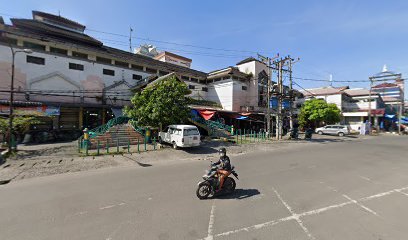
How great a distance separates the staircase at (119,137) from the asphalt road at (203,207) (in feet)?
23.8

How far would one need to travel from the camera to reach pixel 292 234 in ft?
13.4

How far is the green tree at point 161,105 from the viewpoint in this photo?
54.3 feet

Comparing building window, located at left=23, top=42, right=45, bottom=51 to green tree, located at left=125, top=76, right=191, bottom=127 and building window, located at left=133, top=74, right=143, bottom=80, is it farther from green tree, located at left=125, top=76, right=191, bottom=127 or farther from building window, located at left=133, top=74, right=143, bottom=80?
green tree, located at left=125, top=76, right=191, bottom=127

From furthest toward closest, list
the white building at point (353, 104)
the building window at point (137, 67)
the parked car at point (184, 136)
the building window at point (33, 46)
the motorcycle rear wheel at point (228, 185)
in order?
the white building at point (353, 104) → the building window at point (137, 67) → the building window at point (33, 46) → the parked car at point (184, 136) → the motorcycle rear wheel at point (228, 185)

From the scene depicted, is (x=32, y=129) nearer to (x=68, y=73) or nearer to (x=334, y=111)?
(x=68, y=73)

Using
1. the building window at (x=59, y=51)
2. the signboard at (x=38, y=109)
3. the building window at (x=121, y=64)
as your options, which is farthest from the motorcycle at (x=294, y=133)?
the building window at (x=59, y=51)

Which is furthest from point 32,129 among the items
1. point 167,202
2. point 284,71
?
point 284,71

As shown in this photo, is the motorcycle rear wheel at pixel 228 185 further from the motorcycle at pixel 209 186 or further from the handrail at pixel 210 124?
the handrail at pixel 210 124

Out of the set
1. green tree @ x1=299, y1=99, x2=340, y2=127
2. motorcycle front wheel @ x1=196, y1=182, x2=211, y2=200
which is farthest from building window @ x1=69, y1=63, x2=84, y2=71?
green tree @ x1=299, y1=99, x2=340, y2=127

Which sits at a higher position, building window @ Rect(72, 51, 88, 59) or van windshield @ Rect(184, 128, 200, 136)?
building window @ Rect(72, 51, 88, 59)

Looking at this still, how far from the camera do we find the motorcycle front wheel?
6.00 m

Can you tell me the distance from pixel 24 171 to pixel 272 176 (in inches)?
A: 451

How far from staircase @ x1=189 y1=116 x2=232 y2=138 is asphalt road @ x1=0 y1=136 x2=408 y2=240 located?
14.3 meters

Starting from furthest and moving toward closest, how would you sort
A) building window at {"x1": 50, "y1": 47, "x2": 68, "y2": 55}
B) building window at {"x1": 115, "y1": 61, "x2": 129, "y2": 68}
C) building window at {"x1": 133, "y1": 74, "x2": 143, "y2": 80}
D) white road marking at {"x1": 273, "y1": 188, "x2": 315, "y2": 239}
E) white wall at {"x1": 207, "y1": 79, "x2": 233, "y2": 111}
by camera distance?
white wall at {"x1": 207, "y1": 79, "x2": 233, "y2": 111}, building window at {"x1": 133, "y1": 74, "x2": 143, "y2": 80}, building window at {"x1": 115, "y1": 61, "x2": 129, "y2": 68}, building window at {"x1": 50, "y1": 47, "x2": 68, "y2": 55}, white road marking at {"x1": 273, "y1": 188, "x2": 315, "y2": 239}
